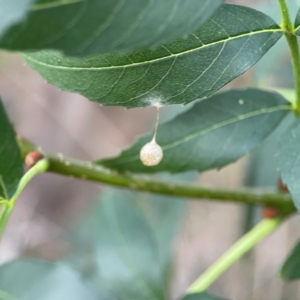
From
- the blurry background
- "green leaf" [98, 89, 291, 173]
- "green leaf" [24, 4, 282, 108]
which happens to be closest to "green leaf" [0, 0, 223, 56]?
"green leaf" [24, 4, 282, 108]

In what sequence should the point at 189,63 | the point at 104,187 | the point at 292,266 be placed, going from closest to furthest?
the point at 189,63 → the point at 292,266 → the point at 104,187

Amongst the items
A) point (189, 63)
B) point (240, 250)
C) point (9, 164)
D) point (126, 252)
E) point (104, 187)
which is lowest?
point (104, 187)

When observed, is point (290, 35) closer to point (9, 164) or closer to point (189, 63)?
point (189, 63)

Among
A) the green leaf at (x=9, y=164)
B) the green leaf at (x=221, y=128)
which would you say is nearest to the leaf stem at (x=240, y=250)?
the green leaf at (x=221, y=128)

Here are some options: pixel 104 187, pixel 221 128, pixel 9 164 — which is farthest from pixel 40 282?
pixel 104 187

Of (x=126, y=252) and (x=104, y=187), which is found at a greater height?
(x=126, y=252)

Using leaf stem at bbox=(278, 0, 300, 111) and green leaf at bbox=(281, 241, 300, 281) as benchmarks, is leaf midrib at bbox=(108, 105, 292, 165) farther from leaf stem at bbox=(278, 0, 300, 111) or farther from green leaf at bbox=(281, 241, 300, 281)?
green leaf at bbox=(281, 241, 300, 281)
